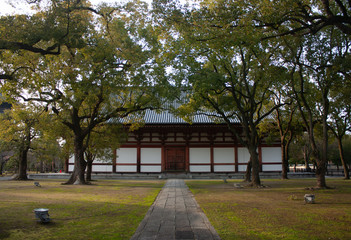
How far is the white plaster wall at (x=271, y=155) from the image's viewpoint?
85.7 ft

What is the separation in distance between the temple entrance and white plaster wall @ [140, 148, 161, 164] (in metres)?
0.91

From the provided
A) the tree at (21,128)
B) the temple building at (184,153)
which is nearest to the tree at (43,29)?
the tree at (21,128)

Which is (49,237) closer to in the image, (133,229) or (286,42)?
(133,229)

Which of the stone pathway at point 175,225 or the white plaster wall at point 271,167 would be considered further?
the white plaster wall at point 271,167

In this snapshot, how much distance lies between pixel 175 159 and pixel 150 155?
2.53 meters

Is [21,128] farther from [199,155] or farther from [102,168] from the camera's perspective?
[199,155]

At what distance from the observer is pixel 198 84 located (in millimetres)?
12812

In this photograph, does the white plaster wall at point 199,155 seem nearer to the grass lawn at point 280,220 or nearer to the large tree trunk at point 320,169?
the large tree trunk at point 320,169

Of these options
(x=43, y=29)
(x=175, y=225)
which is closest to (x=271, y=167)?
(x=175, y=225)

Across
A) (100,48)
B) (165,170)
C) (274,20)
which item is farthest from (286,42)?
(165,170)

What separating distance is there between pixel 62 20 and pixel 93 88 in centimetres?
509

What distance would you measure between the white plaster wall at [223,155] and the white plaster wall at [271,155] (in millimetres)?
3236

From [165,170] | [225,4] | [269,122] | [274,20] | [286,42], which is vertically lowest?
[165,170]

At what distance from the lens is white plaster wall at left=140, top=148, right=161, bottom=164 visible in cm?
2589
